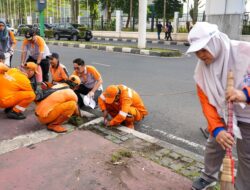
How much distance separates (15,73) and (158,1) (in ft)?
90.0

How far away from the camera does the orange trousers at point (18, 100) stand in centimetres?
430

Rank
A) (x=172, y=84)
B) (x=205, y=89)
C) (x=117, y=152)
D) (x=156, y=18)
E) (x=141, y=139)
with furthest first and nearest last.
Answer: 1. (x=156, y=18)
2. (x=172, y=84)
3. (x=141, y=139)
4. (x=117, y=152)
5. (x=205, y=89)

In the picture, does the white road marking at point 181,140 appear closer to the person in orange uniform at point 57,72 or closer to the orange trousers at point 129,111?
the orange trousers at point 129,111

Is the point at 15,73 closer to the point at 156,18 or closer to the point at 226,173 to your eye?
the point at 226,173

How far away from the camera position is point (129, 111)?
4.18 meters

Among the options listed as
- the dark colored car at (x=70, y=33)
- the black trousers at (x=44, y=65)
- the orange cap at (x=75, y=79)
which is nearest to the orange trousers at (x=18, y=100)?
the orange cap at (x=75, y=79)

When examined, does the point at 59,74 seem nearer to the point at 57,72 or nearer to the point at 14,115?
the point at 57,72

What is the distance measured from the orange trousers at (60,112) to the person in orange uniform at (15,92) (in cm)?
61

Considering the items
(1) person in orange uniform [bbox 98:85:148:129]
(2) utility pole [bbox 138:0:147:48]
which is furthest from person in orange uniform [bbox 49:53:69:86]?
(2) utility pole [bbox 138:0:147:48]

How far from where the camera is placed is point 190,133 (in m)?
4.09

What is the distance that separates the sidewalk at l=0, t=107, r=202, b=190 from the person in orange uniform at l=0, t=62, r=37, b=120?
0.45 meters

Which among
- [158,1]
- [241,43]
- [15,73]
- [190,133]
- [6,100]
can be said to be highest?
[158,1]

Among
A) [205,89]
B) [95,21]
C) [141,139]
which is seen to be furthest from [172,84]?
[95,21]

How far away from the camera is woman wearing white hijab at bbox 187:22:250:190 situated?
1.92 m
